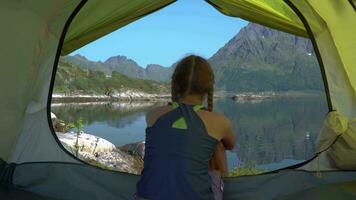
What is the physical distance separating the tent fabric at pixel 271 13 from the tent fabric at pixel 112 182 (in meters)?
1.48

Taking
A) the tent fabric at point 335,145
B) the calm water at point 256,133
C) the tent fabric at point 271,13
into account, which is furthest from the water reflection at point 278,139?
the tent fabric at point 271,13

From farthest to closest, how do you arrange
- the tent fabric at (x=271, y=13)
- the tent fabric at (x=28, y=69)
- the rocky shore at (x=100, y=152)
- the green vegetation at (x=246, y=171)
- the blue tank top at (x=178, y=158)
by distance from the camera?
the rocky shore at (x=100, y=152) → the green vegetation at (x=246, y=171) → the tent fabric at (x=271, y=13) → the tent fabric at (x=28, y=69) → the blue tank top at (x=178, y=158)

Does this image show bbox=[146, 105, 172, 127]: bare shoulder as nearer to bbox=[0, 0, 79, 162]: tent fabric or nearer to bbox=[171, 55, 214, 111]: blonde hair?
bbox=[171, 55, 214, 111]: blonde hair

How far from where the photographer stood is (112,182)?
4031 millimetres

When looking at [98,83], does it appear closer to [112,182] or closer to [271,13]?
[271,13]

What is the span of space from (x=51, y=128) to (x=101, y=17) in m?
1.28

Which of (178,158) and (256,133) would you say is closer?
(178,158)

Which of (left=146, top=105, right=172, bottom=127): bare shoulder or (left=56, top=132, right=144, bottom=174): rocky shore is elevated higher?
(left=146, top=105, right=172, bottom=127): bare shoulder

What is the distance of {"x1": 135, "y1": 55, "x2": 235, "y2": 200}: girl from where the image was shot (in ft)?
7.98

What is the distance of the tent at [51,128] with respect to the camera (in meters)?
3.88

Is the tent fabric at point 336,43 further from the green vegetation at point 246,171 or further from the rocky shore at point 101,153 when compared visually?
the rocky shore at point 101,153

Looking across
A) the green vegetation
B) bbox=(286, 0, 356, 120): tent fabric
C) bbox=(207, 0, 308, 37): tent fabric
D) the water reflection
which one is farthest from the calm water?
bbox=(207, 0, 308, 37): tent fabric

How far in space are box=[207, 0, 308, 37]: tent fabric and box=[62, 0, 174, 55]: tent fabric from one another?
2.57 ft

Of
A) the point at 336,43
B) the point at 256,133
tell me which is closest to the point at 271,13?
the point at 336,43
